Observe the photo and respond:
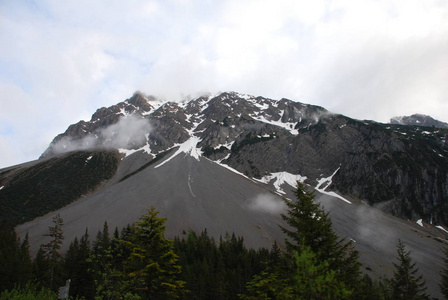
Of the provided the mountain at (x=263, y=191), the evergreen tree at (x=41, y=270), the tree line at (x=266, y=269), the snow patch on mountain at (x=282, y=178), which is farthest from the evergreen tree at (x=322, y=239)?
the snow patch on mountain at (x=282, y=178)

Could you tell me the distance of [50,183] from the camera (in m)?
157

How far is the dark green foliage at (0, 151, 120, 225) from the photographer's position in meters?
132

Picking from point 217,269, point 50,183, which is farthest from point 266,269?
point 50,183

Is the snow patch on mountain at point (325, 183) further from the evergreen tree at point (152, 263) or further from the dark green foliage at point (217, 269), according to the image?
the evergreen tree at point (152, 263)

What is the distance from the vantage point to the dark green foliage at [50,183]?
132 m

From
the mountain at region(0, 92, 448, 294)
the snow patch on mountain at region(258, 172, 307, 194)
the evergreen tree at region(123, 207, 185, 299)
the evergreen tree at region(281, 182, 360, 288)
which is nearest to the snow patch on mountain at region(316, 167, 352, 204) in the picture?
the mountain at region(0, 92, 448, 294)

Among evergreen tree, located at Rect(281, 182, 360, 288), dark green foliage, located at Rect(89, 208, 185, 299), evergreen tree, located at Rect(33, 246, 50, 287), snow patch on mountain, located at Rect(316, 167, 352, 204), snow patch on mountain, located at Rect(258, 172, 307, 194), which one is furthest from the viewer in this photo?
snow patch on mountain, located at Rect(258, 172, 307, 194)

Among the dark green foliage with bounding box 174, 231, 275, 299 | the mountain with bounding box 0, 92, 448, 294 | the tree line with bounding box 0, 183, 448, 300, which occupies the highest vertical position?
the mountain with bounding box 0, 92, 448, 294

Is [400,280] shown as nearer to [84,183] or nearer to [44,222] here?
[44,222]

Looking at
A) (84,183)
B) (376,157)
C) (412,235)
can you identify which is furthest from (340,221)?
(84,183)

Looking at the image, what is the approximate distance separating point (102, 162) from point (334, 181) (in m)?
149

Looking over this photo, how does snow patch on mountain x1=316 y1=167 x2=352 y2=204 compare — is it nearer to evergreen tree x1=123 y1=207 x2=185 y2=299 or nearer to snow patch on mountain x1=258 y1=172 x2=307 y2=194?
snow patch on mountain x1=258 y1=172 x2=307 y2=194

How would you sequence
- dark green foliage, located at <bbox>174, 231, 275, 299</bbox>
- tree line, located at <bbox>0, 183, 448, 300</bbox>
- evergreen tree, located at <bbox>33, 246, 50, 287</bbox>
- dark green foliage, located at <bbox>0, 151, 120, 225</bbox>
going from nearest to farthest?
tree line, located at <bbox>0, 183, 448, 300</bbox> → evergreen tree, located at <bbox>33, 246, 50, 287</bbox> → dark green foliage, located at <bbox>174, 231, 275, 299</bbox> → dark green foliage, located at <bbox>0, 151, 120, 225</bbox>

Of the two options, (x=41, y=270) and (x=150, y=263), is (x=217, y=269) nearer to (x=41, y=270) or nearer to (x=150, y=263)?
(x=41, y=270)
